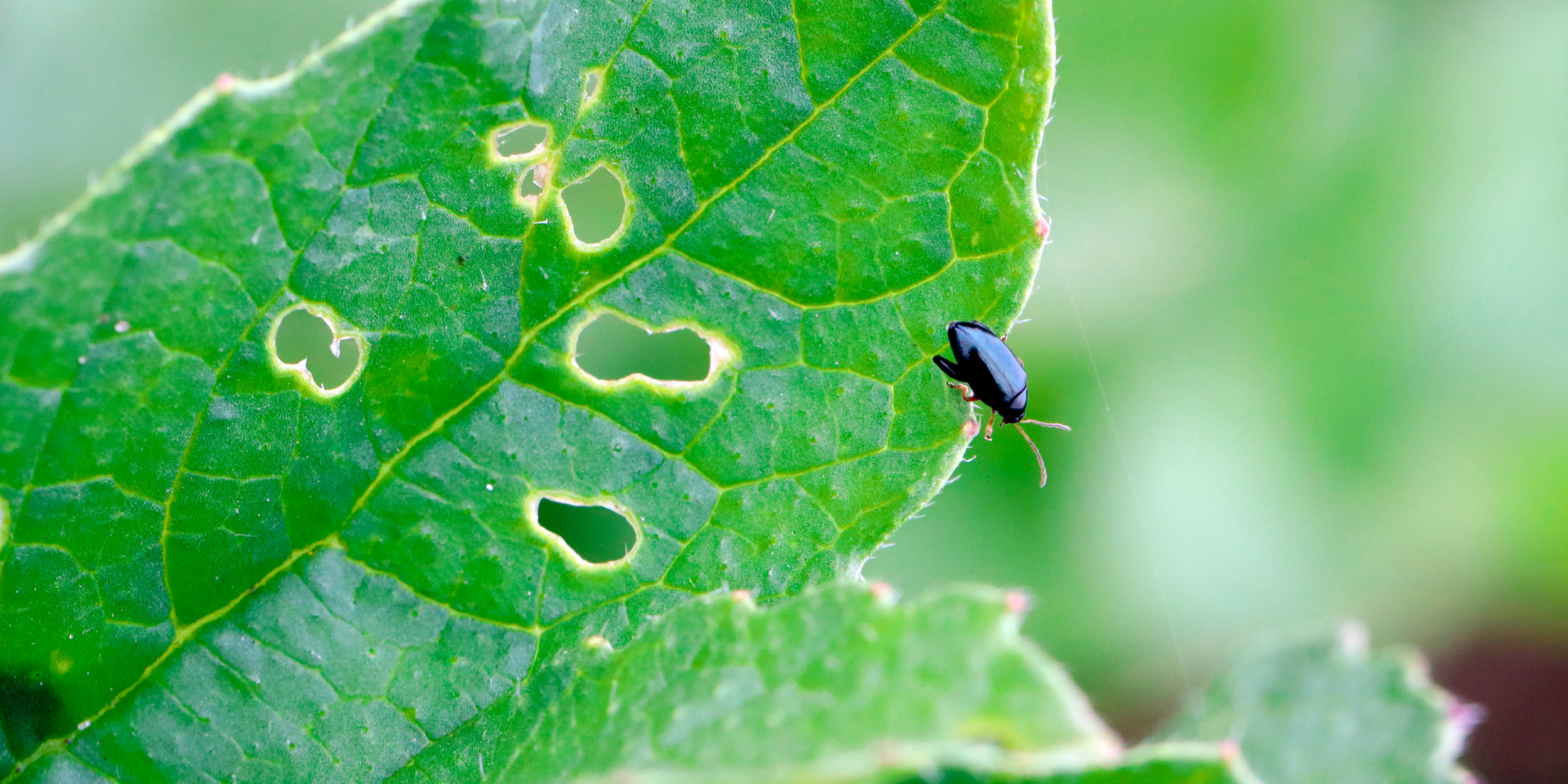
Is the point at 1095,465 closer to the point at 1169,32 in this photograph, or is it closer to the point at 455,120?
the point at 1169,32

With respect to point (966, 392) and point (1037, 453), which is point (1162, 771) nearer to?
point (966, 392)

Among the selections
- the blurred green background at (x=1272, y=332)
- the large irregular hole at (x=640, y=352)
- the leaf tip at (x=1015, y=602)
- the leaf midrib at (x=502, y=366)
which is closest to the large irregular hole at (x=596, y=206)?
the large irregular hole at (x=640, y=352)

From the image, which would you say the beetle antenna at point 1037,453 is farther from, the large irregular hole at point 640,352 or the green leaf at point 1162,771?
the green leaf at point 1162,771

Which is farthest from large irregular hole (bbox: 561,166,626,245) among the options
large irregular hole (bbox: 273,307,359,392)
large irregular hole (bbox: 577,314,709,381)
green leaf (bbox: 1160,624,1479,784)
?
green leaf (bbox: 1160,624,1479,784)

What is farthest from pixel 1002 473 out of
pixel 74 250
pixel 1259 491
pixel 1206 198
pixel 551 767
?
pixel 74 250

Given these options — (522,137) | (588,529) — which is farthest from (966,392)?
(588,529)
